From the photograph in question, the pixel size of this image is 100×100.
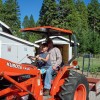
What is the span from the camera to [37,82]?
7273 mm

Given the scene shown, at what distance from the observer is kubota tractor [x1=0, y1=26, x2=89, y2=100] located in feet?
21.1

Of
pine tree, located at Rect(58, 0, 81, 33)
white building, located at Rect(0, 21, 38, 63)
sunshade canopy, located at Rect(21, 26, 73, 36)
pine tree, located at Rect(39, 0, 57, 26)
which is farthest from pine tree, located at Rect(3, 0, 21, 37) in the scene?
sunshade canopy, located at Rect(21, 26, 73, 36)

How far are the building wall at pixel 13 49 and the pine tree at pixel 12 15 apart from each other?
43.2 metres

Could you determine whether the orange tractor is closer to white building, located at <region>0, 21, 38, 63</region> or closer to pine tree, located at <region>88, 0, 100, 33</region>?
white building, located at <region>0, 21, 38, 63</region>

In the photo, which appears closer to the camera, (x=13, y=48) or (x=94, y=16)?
(x=13, y=48)

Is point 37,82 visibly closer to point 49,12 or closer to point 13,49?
point 13,49

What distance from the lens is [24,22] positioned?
406ft

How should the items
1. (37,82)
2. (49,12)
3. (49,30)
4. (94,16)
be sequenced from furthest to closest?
1. (94,16)
2. (49,12)
3. (49,30)
4. (37,82)

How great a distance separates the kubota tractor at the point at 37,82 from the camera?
643 centimetres

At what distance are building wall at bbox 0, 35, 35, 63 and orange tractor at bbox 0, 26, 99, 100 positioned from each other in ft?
56.2

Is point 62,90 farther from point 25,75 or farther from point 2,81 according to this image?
point 2,81

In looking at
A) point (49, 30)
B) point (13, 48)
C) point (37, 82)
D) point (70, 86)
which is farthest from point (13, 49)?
point (37, 82)

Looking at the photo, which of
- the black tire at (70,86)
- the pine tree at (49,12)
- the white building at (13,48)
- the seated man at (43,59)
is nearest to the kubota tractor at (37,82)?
the black tire at (70,86)

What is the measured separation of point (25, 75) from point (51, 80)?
1015 millimetres
